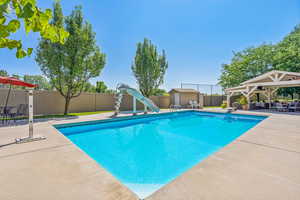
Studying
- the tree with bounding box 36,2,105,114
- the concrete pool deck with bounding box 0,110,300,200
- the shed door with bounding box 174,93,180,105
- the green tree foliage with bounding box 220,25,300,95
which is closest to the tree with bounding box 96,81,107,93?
the shed door with bounding box 174,93,180,105

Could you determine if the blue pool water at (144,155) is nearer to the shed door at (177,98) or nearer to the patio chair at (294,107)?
the patio chair at (294,107)

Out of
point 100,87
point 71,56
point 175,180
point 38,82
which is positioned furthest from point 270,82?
point 38,82

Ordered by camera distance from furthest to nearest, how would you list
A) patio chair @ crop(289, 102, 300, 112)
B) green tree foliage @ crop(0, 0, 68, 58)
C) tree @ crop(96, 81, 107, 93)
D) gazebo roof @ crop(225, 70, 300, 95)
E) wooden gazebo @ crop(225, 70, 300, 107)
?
tree @ crop(96, 81, 107, 93) < patio chair @ crop(289, 102, 300, 112) < wooden gazebo @ crop(225, 70, 300, 107) < gazebo roof @ crop(225, 70, 300, 95) < green tree foliage @ crop(0, 0, 68, 58)

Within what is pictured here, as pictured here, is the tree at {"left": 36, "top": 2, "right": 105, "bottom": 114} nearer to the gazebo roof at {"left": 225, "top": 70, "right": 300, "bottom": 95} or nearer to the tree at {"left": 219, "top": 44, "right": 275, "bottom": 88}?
the gazebo roof at {"left": 225, "top": 70, "right": 300, "bottom": 95}

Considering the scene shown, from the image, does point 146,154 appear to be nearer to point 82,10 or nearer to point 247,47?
point 82,10

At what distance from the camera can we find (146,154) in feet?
14.4

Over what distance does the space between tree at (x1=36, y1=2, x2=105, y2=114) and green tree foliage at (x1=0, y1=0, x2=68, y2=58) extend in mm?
10322

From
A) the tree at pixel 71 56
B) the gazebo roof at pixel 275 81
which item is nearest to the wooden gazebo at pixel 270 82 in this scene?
the gazebo roof at pixel 275 81

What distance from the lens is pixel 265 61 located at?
18.8 meters

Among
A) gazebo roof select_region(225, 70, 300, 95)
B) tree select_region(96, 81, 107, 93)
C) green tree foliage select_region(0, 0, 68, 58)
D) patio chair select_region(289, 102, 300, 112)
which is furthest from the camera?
tree select_region(96, 81, 107, 93)

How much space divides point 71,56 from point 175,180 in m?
11.0

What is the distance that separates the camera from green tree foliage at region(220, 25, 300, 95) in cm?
1500

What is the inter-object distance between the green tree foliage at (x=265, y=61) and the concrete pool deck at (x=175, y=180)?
58.8 feet

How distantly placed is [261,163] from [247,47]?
86.0ft
